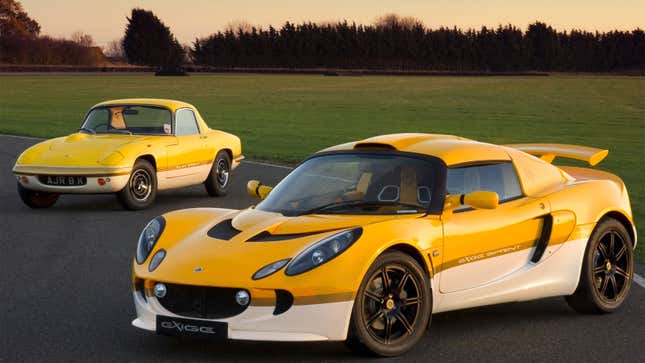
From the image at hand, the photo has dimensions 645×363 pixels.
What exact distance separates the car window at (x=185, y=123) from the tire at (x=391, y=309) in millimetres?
9648

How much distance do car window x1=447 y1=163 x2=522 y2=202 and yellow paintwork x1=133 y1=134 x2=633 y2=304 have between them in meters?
0.06

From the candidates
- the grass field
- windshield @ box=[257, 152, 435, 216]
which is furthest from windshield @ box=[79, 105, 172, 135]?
windshield @ box=[257, 152, 435, 216]

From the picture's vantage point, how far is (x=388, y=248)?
22.0ft

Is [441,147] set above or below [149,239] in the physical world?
above

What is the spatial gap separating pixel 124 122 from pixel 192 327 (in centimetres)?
997

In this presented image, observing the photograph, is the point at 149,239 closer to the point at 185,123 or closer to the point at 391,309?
the point at 391,309

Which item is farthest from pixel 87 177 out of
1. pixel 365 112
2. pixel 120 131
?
pixel 365 112

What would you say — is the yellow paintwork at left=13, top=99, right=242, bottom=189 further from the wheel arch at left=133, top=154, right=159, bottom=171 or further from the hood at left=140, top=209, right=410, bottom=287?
the hood at left=140, top=209, right=410, bottom=287

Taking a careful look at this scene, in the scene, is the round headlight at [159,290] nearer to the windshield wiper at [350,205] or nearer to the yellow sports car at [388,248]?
the yellow sports car at [388,248]

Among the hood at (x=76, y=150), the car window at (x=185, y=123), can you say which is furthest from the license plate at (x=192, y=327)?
the car window at (x=185, y=123)

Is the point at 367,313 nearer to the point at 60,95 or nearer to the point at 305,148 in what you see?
the point at 305,148

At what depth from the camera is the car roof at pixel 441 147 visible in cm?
753

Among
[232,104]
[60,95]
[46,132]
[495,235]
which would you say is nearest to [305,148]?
[46,132]

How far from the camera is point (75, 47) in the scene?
16325cm
